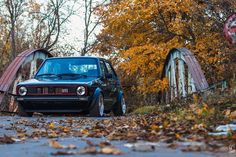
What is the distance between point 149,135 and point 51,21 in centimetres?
2875

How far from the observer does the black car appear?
38.7ft

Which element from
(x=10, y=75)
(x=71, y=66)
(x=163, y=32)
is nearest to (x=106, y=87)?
(x=71, y=66)

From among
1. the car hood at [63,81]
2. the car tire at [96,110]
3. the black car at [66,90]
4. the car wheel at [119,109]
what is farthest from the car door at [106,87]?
the car wheel at [119,109]

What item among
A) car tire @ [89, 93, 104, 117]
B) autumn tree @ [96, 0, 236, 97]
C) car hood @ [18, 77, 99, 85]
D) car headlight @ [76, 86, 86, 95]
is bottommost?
car tire @ [89, 93, 104, 117]

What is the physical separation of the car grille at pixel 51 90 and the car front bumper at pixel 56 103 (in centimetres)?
10

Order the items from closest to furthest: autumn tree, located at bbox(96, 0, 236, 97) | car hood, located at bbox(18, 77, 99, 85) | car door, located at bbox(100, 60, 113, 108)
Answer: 1. car hood, located at bbox(18, 77, 99, 85)
2. car door, located at bbox(100, 60, 113, 108)
3. autumn tree, located at bbox(96, 0, 236, 97)

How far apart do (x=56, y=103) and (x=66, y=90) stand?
38 centimetres

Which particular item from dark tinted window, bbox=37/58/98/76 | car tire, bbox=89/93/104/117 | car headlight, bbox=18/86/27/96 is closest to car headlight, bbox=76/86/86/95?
car tire, bbox=89/93/104/117

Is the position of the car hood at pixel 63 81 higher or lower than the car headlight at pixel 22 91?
higher

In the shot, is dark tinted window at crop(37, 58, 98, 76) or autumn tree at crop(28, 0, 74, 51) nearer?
dark tinted window at crop(37, 58, 98, 76)

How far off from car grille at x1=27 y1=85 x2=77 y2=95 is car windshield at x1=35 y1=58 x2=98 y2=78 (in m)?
0.87

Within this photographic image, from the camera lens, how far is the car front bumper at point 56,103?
1174 centimetres

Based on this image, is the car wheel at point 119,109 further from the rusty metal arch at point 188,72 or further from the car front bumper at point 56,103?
the car front bumper at point 56,103

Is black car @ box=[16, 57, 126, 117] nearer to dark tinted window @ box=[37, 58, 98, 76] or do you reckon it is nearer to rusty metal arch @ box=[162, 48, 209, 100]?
dark tinted window @ box=[37, 58, 98, 76]
